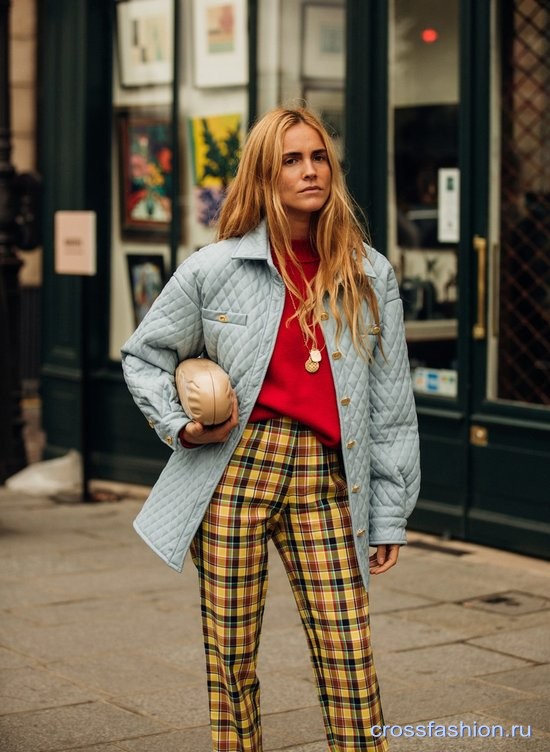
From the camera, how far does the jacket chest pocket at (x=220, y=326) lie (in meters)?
3.71

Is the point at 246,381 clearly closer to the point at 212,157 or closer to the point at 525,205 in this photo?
the point at 525,205

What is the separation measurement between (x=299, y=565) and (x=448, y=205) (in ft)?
15.3

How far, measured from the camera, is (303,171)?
12.1 ft

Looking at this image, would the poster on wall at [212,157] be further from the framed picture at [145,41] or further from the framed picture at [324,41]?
the framed picture at [324,41]

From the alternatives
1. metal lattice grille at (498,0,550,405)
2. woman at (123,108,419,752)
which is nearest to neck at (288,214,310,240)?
woman at (123,108,419,752)

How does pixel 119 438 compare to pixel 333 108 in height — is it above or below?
below

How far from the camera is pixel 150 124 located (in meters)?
9.99

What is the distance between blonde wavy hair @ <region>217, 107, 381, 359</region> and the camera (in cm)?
370

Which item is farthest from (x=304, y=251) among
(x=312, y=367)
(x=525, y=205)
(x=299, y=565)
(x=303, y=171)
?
(x=525, y=205)

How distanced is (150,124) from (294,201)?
6.46 m

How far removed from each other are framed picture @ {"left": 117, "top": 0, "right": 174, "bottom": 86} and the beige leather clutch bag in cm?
639

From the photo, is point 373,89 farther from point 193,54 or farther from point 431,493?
point 431,493

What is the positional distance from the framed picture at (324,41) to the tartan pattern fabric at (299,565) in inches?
209

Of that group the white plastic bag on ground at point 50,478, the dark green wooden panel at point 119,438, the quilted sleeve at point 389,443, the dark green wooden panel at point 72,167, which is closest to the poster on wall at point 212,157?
the dark green wooden panel at point 72,167
